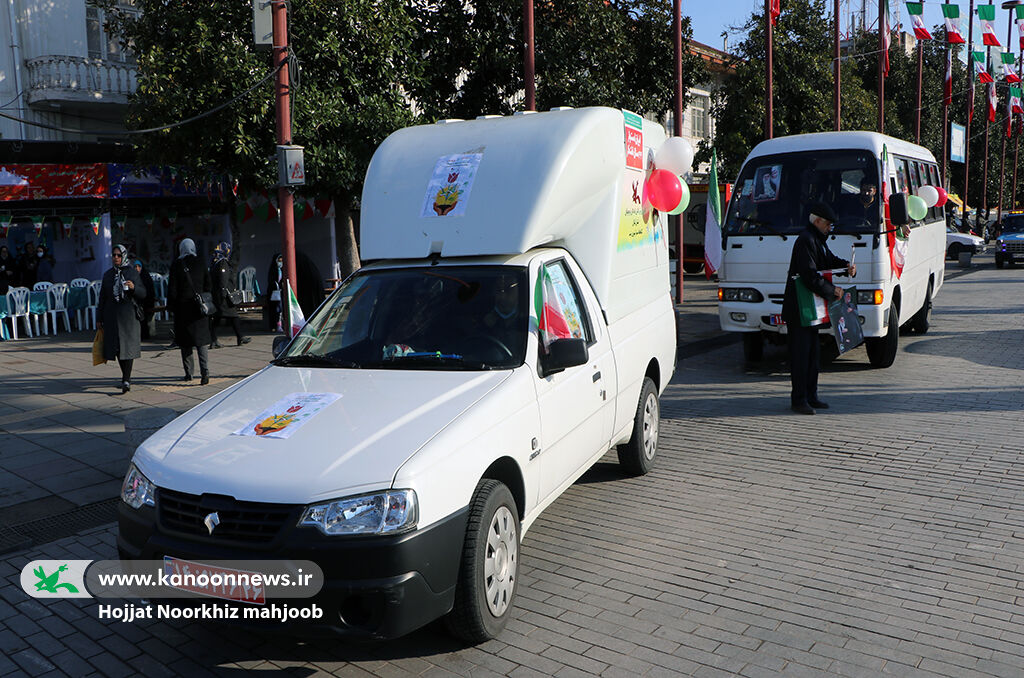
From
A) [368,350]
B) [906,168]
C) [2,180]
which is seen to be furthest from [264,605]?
[2,180]

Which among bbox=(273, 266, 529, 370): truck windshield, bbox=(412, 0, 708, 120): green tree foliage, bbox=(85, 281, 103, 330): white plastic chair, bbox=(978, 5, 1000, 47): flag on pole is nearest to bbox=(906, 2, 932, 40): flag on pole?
bbox=(978, 5, 1000, 47): flag on pole

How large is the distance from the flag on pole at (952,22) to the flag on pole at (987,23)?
A: 1536mm

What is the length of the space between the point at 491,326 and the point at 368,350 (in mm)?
727

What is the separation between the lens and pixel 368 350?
5.15 m

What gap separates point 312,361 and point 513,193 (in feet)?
5.29

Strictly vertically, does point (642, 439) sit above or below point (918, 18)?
below

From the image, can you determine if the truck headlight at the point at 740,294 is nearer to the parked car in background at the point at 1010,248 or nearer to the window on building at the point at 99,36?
the window on building at the point at 99,36

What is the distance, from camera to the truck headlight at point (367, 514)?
3.65 meters

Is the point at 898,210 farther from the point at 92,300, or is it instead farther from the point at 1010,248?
the point at 1010,248

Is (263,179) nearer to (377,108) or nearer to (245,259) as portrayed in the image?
(377,108)

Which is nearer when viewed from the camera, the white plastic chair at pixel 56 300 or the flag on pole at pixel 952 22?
the white plastic chair at pixel 56 300


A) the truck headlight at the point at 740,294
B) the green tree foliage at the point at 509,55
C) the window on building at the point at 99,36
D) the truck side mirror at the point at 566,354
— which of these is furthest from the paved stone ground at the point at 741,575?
the window on building at the point at 99,36

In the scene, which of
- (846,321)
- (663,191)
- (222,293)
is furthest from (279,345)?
(222,293)

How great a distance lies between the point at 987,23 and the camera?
3177 cm
